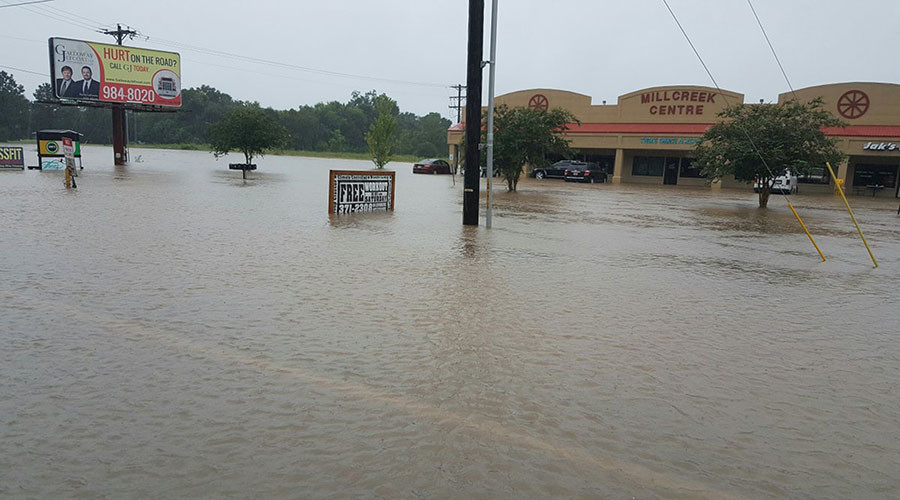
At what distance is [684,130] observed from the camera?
154 feet

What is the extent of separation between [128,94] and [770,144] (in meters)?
37.3

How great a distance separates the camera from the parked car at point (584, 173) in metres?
47.4

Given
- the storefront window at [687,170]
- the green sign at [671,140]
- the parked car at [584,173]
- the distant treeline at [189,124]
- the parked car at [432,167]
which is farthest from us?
the distant treeline at [189,124]

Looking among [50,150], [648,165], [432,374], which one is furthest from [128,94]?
[432,374]

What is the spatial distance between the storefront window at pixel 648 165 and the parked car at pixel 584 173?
17.6ft

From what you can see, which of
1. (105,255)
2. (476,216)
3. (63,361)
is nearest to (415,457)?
(63,361)

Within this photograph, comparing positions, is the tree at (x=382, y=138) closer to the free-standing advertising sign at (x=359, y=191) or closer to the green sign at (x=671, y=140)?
the green sign at (x=671, y=140)

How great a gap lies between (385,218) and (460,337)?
35.9 ft

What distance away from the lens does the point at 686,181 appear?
51188 millimetres

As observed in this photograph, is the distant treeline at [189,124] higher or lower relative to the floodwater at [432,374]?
higher

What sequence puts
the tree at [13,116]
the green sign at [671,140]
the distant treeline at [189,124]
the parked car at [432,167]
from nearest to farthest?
1. the green sign at [671,140]
2. the parked car at [432,167]
3. the tree at [13,116]
4. the distant treeline at [189,124]

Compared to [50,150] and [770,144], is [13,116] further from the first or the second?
[770,144]

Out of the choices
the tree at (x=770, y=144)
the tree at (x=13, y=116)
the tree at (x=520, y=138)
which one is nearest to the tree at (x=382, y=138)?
the tree at (x=520, y=138)

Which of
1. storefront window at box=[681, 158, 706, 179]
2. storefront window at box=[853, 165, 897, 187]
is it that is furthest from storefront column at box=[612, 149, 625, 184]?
storefront window at box=[853, 165, 897, 187]
